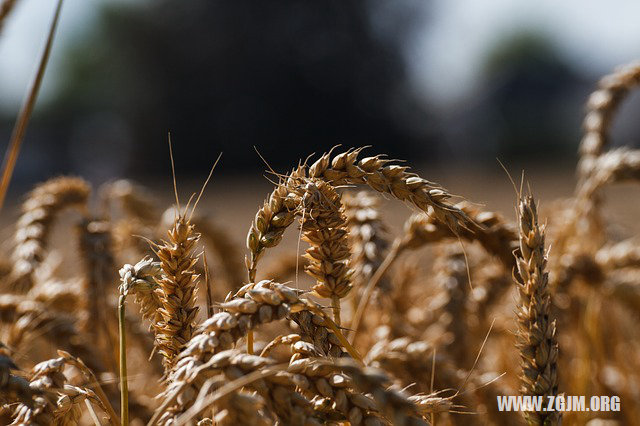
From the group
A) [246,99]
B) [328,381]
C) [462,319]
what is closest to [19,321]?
[328,381]

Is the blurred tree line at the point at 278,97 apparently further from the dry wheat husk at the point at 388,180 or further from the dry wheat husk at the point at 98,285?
the dry wheat husk at the point at 388,180

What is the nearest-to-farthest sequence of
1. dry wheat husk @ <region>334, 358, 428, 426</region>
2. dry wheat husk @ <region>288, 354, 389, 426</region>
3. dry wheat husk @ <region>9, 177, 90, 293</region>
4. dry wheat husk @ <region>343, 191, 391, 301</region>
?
dry wheat husk @ <region>334, 358, 428, 426</region>, dry wheat husk @ <region>288, 354, 389, 426</region>, dry wheat husk @ <region>343, 191, 391, 301</region>, dry wheat husk @ <region>9, 177, 90, 293</region>

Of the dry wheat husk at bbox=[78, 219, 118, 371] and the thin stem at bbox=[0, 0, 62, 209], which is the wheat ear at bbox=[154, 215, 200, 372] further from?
the dry wheat husk at bbox=[78, 219, 118, 371]

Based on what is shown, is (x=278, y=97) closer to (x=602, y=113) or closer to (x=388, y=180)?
(x=602, y=113)

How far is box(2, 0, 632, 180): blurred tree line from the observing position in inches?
984

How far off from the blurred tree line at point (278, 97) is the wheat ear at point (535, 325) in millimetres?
22955

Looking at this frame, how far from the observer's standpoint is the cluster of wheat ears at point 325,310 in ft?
2.54

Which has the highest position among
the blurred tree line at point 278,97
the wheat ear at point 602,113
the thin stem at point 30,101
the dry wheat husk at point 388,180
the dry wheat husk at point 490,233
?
the blurred tree line at point 278,97

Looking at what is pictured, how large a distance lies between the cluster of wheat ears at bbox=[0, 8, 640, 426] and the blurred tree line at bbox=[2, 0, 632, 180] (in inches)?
860

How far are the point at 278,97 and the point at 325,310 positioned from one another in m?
24.3

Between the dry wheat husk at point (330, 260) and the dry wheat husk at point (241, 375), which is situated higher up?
the dry wheat husk at point (330, 260)

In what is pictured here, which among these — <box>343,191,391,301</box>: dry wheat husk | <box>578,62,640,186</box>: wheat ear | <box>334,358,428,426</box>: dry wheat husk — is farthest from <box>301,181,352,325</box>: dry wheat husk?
<box>578,62,640,186</box>: wheat ear

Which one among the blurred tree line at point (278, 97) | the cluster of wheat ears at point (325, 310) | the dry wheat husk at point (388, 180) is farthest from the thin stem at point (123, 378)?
the blurred tree line at point (278, 97)

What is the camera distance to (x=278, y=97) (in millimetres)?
25062
